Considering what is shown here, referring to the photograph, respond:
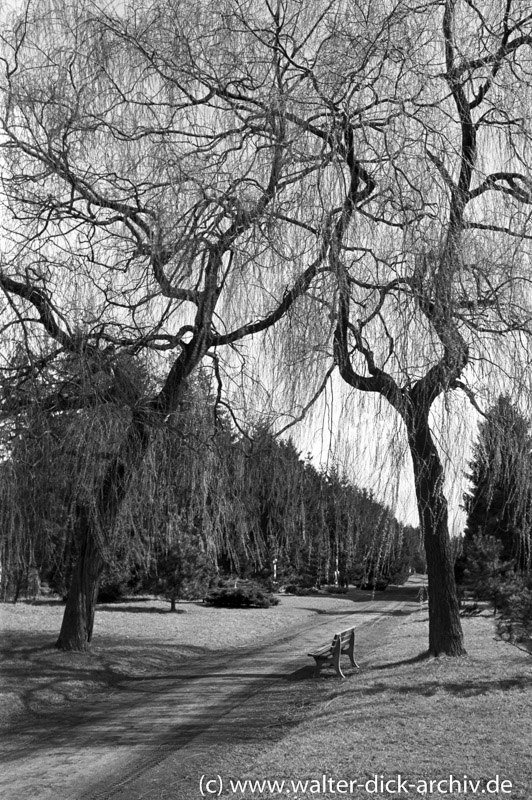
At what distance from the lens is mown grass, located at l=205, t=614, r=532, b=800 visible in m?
5.10

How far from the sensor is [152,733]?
7156mm

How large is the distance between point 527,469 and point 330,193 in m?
2.16

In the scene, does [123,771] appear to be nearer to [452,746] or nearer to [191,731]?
[191,731]

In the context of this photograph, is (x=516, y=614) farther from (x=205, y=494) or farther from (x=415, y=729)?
(x=205, y=494)

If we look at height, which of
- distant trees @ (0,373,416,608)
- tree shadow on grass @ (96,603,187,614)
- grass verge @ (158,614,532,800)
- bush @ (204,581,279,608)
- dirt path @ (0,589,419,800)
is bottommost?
dirt path @ (0,589,419,800)

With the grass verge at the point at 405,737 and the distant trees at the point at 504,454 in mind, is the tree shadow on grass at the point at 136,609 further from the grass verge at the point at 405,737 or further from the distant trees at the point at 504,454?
the distant trees at the point at 504,454

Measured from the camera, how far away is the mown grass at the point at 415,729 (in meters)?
5.10

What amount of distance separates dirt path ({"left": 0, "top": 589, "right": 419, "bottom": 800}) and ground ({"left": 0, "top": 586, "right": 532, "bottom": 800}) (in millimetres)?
20

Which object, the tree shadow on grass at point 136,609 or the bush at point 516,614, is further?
the tree shadow on grass at point 136,609

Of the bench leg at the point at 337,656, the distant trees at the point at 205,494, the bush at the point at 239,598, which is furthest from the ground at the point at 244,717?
the bush at the point at 239,598

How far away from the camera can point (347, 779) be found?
4945 mm

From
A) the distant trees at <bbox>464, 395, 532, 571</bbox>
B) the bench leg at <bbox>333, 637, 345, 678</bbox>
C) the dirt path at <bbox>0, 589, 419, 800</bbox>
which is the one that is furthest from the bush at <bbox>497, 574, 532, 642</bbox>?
the distant trees at <bbox>464, 395, 532, 571</bbox>

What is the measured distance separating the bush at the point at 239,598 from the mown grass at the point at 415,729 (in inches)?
580

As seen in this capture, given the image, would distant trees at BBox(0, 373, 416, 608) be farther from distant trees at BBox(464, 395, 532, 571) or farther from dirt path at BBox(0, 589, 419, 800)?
dirt path at BBox(0, 589, 419, 800)
